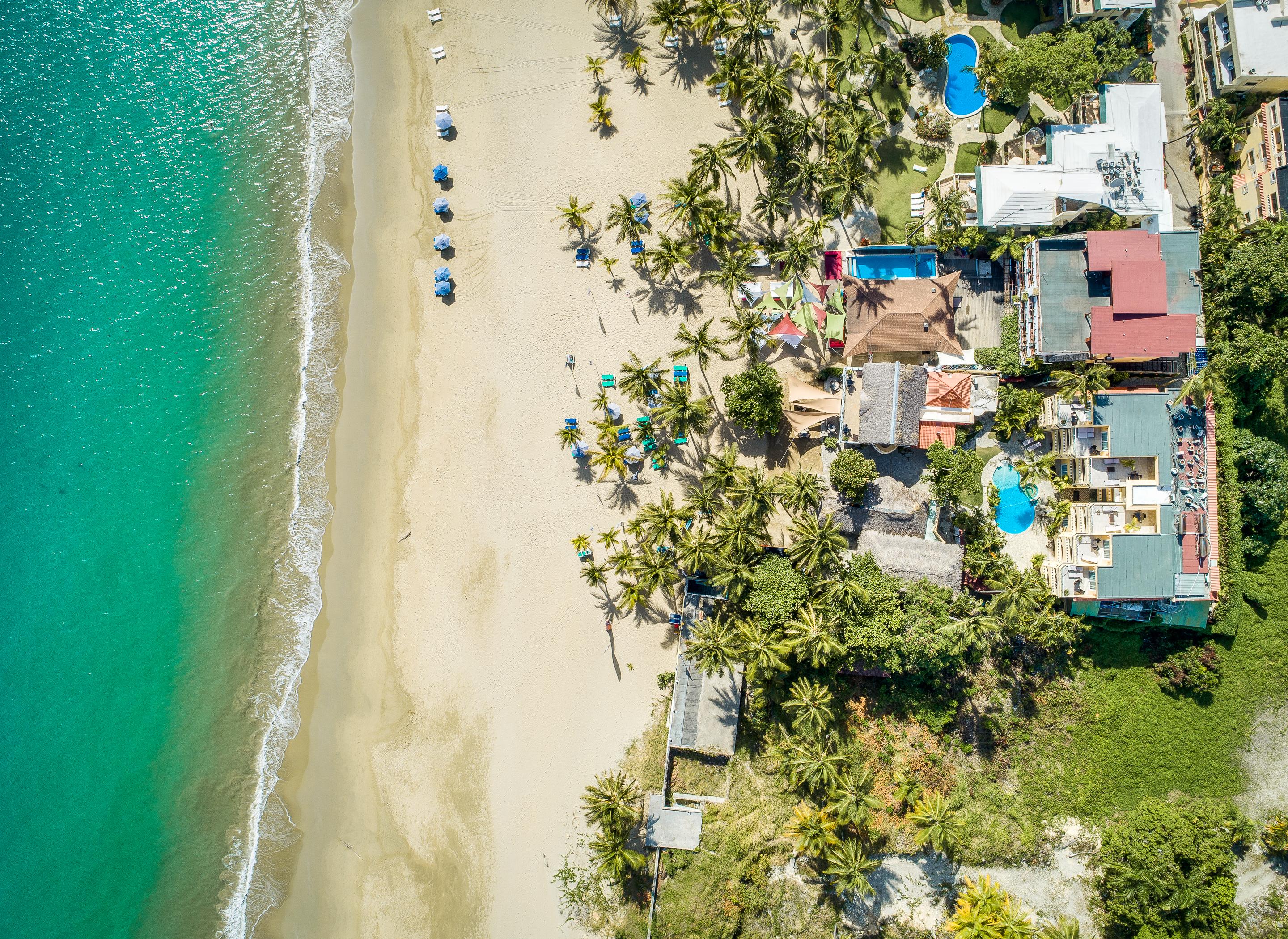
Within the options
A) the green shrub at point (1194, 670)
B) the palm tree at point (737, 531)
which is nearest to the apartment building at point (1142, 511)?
the green shrub at point (1194, 670)

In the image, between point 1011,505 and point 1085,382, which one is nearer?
point 1085,382

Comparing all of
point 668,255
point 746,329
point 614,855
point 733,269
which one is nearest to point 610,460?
point 746,329

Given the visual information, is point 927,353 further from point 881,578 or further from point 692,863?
point 692,863

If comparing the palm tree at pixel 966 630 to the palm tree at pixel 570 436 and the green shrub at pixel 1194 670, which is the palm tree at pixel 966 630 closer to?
the green shrub at pixel 1194 670

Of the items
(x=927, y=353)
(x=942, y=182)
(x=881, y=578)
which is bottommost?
(x=881, y=578)

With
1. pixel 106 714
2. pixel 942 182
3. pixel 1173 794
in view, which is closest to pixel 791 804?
pixel 1173 794

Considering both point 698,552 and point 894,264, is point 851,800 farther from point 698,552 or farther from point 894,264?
point 894,264

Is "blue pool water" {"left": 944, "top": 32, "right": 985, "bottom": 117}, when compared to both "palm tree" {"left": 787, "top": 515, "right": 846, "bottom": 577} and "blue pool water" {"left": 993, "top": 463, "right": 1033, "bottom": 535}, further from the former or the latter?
"palm tree" {"left": 787, "top": 515, "right": 846, "bottom": 577}
